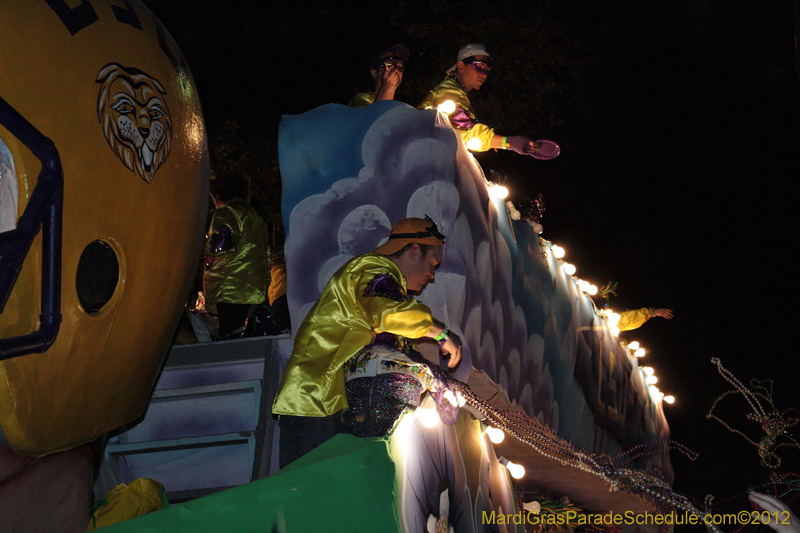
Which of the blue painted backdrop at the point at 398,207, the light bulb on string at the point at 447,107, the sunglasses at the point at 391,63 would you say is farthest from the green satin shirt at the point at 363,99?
the blue painted backdrop at the point at 398,207

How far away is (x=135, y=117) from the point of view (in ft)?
7.75

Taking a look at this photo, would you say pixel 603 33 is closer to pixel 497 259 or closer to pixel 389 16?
pixel 389 16

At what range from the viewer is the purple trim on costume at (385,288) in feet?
9.08

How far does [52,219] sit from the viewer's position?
199cm

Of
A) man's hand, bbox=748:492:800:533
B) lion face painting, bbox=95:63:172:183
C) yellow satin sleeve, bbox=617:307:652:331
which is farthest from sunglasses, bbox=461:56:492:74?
yellow satin sleeve, bbox=617:307:652:331

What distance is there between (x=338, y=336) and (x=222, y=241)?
232cm

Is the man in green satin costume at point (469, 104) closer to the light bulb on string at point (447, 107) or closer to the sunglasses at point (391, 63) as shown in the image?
the light bulb on string at point (447, 107)

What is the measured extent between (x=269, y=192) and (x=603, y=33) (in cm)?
677

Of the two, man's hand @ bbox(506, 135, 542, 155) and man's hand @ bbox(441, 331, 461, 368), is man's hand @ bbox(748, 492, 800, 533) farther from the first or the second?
man's hand @ bbox(506, 135, 542, 155)

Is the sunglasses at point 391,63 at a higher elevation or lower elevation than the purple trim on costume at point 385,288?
higher

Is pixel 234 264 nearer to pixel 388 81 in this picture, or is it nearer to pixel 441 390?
pixel 388 81

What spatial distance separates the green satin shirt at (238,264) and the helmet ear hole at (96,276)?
8.45ft

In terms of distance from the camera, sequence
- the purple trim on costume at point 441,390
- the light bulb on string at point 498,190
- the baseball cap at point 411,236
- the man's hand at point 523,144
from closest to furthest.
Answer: the purple trim on costume at point 441,390, the baseball cap at point 411,236, the man's hand at point 523,144, the light bulb on string at point 498,190

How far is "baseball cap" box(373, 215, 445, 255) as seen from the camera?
3.25 metres
